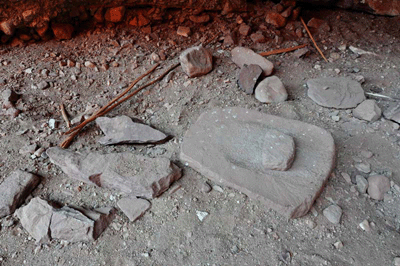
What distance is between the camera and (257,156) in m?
1.81

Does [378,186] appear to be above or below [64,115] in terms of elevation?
below

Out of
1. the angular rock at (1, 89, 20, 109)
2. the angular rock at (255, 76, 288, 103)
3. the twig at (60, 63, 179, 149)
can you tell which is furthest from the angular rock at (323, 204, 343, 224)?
the angular rock at (1, 89, 20, 109)

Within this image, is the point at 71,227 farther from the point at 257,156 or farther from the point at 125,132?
Result: the point at 257,156

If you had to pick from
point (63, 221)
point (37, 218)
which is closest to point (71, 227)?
point (63, 221)

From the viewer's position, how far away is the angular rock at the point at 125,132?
6.63ft

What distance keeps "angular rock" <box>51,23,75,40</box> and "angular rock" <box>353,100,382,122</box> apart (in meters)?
2.36

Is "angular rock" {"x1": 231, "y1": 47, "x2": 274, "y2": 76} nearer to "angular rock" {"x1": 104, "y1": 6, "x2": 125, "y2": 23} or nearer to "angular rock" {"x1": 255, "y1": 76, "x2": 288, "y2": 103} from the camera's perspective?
"angular rock" {"x1": 255, "y1": 76, "x2": 288, "y2": 103}

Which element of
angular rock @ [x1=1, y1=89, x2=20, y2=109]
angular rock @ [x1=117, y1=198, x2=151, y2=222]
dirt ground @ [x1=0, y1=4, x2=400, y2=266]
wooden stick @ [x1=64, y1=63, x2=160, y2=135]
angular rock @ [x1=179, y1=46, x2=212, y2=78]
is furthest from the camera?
angular rock @ [x1=179, y1=46, x2=212, y2=78]

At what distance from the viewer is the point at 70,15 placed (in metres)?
2.70

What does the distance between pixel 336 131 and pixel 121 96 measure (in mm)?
1528

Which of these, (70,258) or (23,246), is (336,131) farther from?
(23,246)

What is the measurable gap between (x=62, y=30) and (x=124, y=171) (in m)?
1.62

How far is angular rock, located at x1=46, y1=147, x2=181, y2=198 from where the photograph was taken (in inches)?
67.0

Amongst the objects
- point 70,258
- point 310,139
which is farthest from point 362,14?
point 70,258
